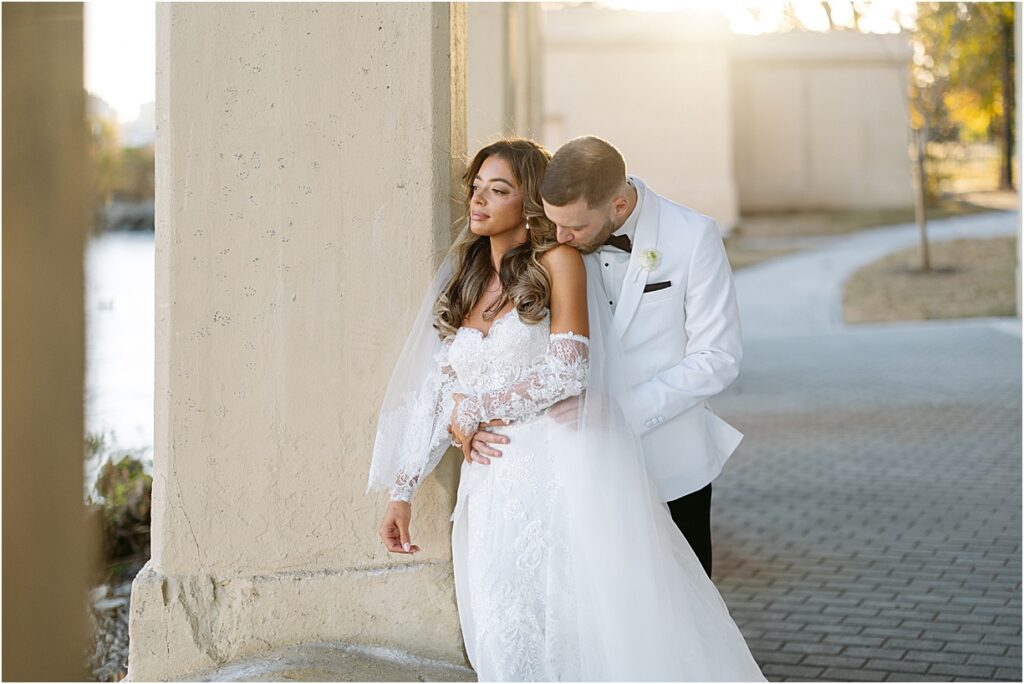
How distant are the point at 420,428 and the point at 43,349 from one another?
3.06m

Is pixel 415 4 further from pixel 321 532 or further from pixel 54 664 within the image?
pixel 54 664

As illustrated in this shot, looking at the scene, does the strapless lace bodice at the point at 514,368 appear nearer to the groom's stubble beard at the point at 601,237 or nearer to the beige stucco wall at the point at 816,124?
the groom's stubble beard at the point at 601,237

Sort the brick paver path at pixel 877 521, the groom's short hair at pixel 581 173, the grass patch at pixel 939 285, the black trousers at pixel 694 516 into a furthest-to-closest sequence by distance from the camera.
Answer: the grass patch at pixel 939 285 < the brick paver path at pixel 877 521 < the black trousers at pixel 694 516 < the groom's short hair at pixel 581 173

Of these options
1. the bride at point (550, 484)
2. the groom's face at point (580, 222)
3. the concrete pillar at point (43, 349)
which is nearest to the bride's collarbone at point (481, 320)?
the bride at point (550, 484)

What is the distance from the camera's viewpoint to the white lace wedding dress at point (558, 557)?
3.45 metres

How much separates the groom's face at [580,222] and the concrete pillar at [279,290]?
1.76 feet

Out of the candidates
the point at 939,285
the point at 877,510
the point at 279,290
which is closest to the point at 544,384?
the point at 279,290

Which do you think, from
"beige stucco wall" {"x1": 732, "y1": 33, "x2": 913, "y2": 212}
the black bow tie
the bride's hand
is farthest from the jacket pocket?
"beige stucco wall" {"x1": 732, "y1": 33, "x2": 913, "y2": 212}

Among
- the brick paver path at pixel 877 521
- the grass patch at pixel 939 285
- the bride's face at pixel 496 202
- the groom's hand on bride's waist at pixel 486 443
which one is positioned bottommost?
the brick paver path at pixel 877 521

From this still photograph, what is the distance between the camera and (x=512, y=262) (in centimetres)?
354

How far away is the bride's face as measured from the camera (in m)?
3.54

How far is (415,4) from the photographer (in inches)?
149

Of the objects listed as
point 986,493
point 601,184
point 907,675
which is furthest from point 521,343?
point 986,493

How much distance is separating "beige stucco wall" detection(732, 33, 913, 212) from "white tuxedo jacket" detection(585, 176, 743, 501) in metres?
24.0
